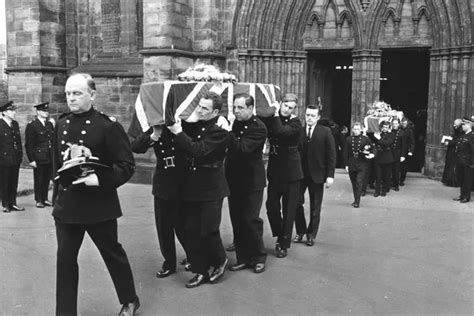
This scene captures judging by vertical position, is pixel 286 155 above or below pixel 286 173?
above

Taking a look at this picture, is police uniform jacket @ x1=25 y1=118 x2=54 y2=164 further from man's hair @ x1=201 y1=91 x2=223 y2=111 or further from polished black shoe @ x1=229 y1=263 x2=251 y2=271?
man's hair @ x1=201 y1=91 x2=223 y2=111

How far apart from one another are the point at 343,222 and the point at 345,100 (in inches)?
374

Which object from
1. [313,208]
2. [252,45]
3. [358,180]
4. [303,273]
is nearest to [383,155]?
[358,180]

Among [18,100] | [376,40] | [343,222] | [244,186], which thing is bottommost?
[343,222]

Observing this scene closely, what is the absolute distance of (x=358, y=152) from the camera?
32.4 feet

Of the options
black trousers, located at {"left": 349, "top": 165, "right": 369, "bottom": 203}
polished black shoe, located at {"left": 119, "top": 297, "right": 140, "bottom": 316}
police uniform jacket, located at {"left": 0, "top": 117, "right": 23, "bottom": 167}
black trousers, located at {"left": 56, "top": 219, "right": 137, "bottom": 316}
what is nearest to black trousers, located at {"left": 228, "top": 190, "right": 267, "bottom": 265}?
polished black shoe, located at {"left": 119, "top": 297, "right": 140, "bottom": 316}

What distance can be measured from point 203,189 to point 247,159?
80 centimetres

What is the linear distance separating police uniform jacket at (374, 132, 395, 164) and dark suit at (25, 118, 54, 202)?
5944 mm

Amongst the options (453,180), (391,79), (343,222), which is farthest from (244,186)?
(391,79)

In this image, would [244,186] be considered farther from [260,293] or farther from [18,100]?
[18,100]

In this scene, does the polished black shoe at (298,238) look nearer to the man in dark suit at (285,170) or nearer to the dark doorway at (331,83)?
the man in dark suit at (285,170)

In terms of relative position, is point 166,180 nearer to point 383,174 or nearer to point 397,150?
point 383,174

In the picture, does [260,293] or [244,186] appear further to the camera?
[244,186]

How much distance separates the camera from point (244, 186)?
5805 mm
